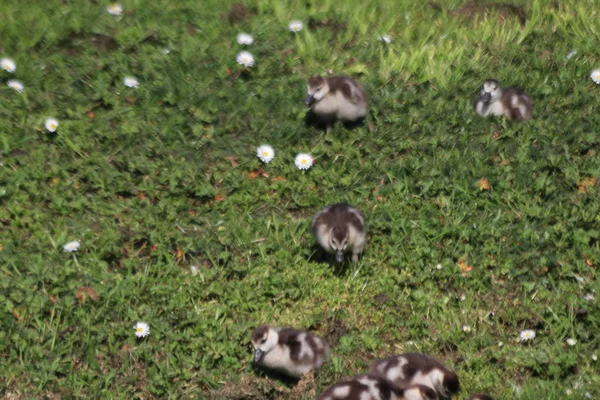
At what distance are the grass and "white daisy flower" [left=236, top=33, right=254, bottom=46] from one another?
77mm

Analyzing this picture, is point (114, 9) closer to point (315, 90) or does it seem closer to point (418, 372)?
point (315, 90)

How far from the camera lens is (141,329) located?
702 cm

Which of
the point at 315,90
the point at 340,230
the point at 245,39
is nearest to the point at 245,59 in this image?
the point at 245,39

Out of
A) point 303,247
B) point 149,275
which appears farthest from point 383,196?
point 149,275

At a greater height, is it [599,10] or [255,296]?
[599,10]

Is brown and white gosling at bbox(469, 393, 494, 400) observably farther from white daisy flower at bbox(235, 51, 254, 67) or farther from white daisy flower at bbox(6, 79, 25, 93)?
white daisy flower at bbox(6, 79, 25, 93)

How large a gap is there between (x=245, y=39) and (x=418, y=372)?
412 centimetres

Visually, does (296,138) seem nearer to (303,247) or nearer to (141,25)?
(303,247)

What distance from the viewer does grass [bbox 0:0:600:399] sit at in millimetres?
6984

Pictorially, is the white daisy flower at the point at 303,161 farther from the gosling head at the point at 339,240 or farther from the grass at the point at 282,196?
the gosling head at the point at 339,240

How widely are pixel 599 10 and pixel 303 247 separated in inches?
174

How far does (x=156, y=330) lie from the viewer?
23.1 feet

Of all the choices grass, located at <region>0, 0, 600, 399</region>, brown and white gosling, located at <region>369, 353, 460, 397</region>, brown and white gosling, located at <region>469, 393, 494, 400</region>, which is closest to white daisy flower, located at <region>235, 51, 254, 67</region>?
Answer: grass, located at <region>0, 0, 600, 399</region>

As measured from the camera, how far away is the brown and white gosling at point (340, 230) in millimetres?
7371
